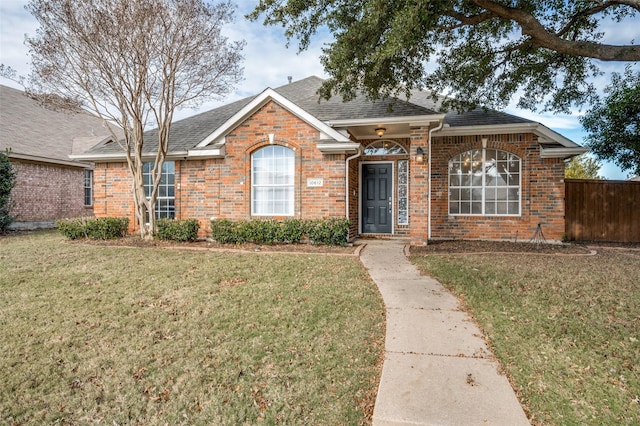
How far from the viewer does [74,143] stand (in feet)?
60.5

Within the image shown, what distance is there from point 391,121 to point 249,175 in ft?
14.5

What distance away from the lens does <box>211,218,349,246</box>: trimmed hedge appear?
920 centimetres

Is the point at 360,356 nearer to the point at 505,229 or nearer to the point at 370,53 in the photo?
the point at 370,53

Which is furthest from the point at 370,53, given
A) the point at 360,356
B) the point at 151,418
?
the point at 151,418

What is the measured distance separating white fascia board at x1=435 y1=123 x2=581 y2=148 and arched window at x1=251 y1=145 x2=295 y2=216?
4.71 m

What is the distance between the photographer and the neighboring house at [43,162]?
15102mm

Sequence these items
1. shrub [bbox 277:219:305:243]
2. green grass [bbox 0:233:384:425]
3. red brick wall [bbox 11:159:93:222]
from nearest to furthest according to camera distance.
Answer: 1. green grass [bbox 0:233:384:425]
2. shrub [bbox 277:219:305:243]
3. red brick wall [bbox 11:159:93:222]

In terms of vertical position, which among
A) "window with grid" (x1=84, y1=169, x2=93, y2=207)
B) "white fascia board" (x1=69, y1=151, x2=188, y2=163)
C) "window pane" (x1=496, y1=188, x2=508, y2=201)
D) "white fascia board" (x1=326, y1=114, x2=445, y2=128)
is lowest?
"window pane" (x1=496, y1=188, x2=508, y2=201)

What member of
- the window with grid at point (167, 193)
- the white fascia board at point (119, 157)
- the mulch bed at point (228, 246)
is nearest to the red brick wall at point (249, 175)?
the white fascia board at point (119, 157)

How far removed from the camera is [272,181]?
10.5 metres

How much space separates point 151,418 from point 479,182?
10.5 m

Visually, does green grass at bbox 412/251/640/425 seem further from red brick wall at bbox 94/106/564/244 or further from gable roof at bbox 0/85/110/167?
gable roof at bbox 0/85/110/167

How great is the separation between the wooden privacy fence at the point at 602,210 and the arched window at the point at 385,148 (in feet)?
18.6

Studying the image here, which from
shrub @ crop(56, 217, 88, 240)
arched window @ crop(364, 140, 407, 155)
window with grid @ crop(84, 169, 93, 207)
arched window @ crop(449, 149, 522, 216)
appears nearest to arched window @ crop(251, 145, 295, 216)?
arched window @ crop(364, 140, 407, 155)
